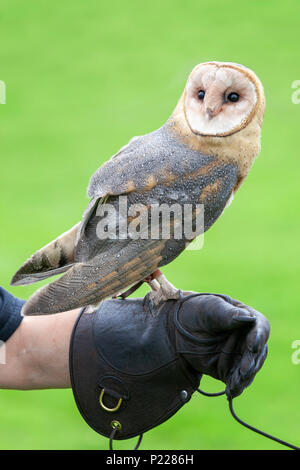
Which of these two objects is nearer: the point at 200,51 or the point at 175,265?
the point at 175,265

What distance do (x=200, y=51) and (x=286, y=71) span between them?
87 cm

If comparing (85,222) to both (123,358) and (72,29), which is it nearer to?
(123,358)

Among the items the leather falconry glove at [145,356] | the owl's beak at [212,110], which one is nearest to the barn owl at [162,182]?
the owl's beak at [212,110]

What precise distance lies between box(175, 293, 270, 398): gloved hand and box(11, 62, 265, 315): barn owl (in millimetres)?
127

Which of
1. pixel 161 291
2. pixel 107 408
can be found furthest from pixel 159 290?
pixel 107 408

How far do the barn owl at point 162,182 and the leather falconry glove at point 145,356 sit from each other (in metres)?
0.11

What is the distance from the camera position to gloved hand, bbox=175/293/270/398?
5.24 feet

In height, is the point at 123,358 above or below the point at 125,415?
above

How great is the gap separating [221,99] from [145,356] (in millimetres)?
536

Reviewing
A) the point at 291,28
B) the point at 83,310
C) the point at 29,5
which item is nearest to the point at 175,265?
the point at 83,310

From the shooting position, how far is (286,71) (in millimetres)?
6543

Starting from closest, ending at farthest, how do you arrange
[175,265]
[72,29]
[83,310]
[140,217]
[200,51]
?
1. [140,217]
2. [83,310]
3. [175,265]
4. [200,51]
5. [72,29]

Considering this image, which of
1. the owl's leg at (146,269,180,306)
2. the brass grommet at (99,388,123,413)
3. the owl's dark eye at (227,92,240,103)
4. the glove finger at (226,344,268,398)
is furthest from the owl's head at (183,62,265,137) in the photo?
the brass grommet at (99,388,123,413)

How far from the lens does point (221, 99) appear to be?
165cm
